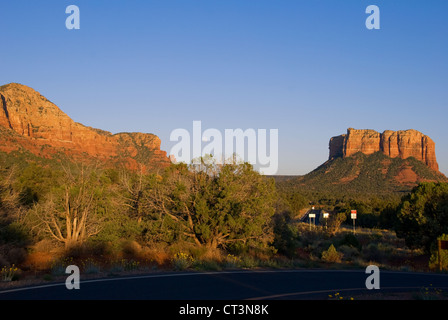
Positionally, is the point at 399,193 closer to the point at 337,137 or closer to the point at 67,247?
the point at 337,137

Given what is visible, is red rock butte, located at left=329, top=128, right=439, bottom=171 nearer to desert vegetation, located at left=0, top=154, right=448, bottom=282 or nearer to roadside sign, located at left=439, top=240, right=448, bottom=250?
desert vegetation, located at left=0, top=154, right=448, bottom=282

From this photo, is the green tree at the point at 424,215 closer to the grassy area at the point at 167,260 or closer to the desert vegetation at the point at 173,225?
the desert vegetation at the point at 173,225

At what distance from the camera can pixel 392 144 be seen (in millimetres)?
122750

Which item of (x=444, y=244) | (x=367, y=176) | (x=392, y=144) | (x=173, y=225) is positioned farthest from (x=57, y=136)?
(x=392, y=144)

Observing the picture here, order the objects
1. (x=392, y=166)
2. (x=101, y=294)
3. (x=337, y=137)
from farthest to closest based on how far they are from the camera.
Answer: (x=337, y=137) < (x=392, y=166) < (x=101, y=294)

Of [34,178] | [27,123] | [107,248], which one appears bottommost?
[107,248]

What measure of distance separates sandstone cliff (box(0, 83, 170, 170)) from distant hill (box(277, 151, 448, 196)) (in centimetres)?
4394

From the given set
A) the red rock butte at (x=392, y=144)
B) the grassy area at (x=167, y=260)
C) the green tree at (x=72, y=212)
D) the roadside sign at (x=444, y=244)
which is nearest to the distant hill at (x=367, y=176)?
the red rock butte at (x=392, y=144)

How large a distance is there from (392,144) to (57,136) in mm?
99916

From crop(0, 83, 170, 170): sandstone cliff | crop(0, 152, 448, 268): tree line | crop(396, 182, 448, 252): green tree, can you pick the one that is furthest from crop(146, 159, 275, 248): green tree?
crop(0, 83, 170, 170): sandstone cliff

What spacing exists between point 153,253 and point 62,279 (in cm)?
873

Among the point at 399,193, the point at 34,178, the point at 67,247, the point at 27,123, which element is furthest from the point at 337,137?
the point at 67,247

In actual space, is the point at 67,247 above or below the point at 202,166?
below
